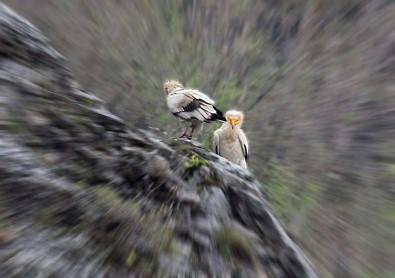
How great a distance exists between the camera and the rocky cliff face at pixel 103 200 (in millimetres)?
1735

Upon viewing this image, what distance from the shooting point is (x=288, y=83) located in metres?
6.83

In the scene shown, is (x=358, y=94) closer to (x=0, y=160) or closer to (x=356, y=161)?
(x=356, y=161)

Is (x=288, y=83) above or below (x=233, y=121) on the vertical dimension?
above

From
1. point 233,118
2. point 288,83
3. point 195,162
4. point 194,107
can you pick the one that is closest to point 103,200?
point 195,162

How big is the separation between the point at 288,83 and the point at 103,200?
5403 mm

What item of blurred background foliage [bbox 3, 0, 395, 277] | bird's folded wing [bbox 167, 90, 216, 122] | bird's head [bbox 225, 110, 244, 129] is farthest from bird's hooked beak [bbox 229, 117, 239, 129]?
blurred background foliage [bbox 3, 0, 395, 277]

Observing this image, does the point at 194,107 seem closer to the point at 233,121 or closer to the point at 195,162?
the point at 233,121

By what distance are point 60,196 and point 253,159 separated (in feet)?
14.7

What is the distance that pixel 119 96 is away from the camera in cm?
673

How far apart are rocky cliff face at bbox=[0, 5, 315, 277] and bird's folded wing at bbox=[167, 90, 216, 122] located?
77 cm

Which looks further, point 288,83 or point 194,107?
point 288,83

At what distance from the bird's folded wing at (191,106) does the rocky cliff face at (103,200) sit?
77 centimetres

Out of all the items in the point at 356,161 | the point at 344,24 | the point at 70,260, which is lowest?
the point at 70,260

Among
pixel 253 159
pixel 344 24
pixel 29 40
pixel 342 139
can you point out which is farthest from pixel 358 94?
pixel 29 40
